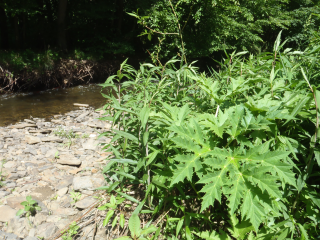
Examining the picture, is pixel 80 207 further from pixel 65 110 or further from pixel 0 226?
pixel 65 110

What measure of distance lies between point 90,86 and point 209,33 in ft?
23.3

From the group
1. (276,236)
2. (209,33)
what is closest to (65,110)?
(276,236)

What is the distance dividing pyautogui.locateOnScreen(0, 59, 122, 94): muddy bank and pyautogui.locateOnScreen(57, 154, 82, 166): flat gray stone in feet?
20.1

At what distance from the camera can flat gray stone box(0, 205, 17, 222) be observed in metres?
2.20

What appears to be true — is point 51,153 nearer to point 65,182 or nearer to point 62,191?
point 65,182

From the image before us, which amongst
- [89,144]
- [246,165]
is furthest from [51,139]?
[246,165]

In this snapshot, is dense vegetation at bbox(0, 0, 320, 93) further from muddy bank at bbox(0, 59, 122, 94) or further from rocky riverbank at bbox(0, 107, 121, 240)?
rocky riverbank at bbox(0, 107, 121, 240)

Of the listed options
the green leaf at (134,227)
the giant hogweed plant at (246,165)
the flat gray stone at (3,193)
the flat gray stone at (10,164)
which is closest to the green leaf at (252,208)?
the giant hogweed plant at (246,165)

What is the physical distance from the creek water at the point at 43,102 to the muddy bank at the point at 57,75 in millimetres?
415

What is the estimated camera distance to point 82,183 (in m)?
2.69

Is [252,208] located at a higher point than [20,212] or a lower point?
higher

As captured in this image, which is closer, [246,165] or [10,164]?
[246,165]

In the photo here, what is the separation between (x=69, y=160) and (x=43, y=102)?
525cm

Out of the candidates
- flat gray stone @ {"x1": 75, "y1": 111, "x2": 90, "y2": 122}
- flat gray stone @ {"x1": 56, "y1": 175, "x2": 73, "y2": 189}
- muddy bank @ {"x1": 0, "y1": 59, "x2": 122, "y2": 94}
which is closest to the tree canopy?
muddy bank @ {"x1": 0, "y1": 59, "x2": 122, "y2": 94}
